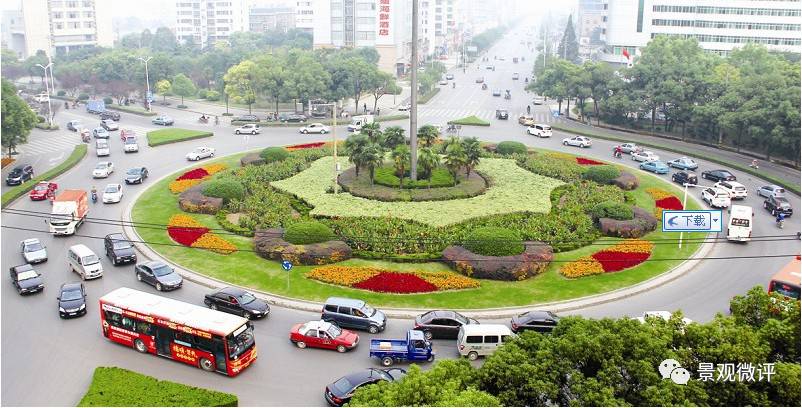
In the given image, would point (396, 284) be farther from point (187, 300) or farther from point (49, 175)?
point (49, 175)

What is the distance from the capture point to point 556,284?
34.2m

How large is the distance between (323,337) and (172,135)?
52.4 meters

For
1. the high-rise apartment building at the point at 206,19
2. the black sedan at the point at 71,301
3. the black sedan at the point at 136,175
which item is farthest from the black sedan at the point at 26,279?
the high-rise apartment building at the point at 206,19

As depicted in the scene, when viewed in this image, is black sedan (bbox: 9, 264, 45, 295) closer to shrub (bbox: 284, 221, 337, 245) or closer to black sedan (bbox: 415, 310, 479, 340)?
shrub (bbox: 284, 221, 337, 245)

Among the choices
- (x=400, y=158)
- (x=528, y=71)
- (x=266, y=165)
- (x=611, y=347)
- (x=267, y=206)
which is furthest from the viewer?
(x=528, y=71)

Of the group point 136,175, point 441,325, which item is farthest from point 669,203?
point 136,175

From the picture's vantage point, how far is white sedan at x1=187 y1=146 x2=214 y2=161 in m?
63.4

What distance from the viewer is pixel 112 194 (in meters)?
49.4

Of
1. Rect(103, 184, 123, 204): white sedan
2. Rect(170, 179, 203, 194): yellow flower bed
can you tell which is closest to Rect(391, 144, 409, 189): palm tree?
Rect(170, 179, 203, 194): yellow flower bed

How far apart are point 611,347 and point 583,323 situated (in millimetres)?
1691

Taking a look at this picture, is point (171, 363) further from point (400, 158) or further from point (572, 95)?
point (572, 95)

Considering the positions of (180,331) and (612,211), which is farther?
(612,211)

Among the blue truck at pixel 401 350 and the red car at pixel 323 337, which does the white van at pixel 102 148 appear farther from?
the blue truck at pixel 401 350

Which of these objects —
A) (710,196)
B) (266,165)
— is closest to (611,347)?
(710,196)
